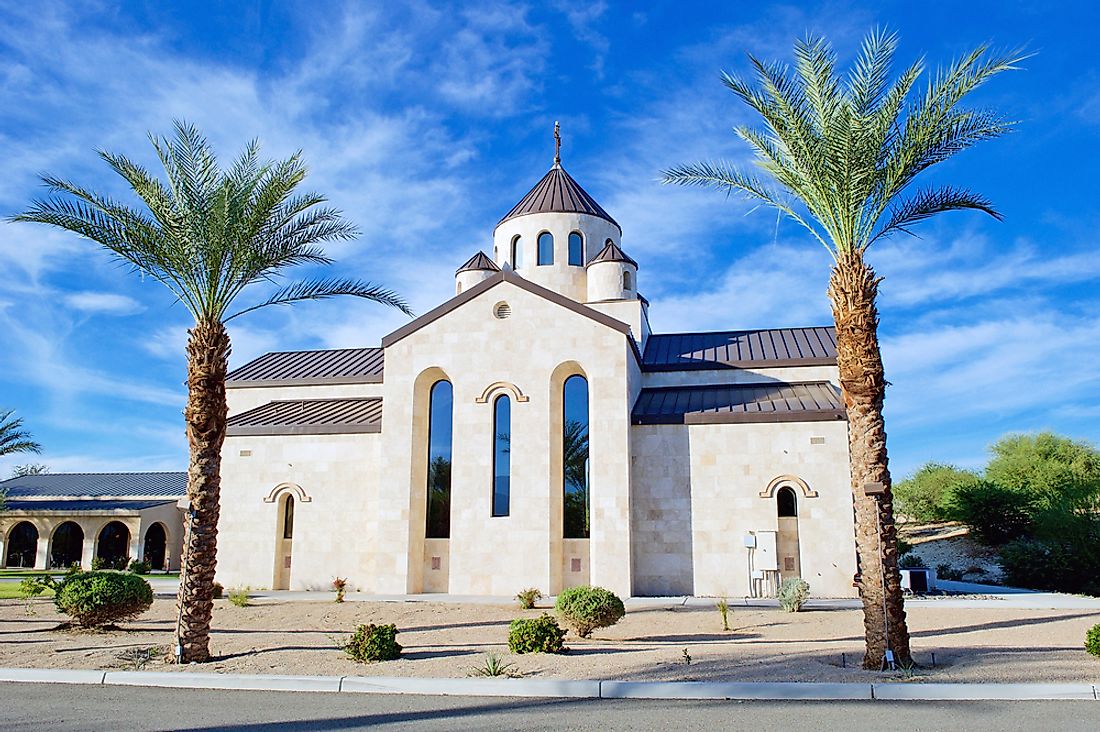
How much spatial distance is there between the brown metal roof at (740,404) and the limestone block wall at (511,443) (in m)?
1.90

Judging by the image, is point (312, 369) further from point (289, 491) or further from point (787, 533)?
point (787, 533)

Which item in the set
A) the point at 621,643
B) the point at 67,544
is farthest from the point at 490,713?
the point at 67,544

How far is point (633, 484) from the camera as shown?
23.8 m

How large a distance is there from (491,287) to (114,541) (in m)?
24.4

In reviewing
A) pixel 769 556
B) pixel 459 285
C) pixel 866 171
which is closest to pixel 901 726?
pixel 866 171

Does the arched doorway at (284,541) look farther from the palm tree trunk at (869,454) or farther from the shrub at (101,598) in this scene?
the palm tree trunk at (869,454)

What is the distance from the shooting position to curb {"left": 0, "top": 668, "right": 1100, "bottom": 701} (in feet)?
31.8

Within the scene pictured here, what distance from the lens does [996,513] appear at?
113 ft

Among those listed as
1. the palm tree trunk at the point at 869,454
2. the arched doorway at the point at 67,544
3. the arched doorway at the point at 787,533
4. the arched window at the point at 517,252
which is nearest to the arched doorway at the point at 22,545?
the arched doorway at the point at 67,544

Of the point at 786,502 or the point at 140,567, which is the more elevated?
the point at 786,502

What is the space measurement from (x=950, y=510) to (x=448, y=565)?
2527 centimetres

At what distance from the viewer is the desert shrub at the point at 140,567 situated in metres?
33.8

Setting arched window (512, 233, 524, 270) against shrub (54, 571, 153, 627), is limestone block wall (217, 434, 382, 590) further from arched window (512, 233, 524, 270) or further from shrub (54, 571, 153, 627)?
arched window (512, 233, 524, 270)

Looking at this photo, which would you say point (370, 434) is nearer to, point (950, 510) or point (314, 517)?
point (314, 517)
